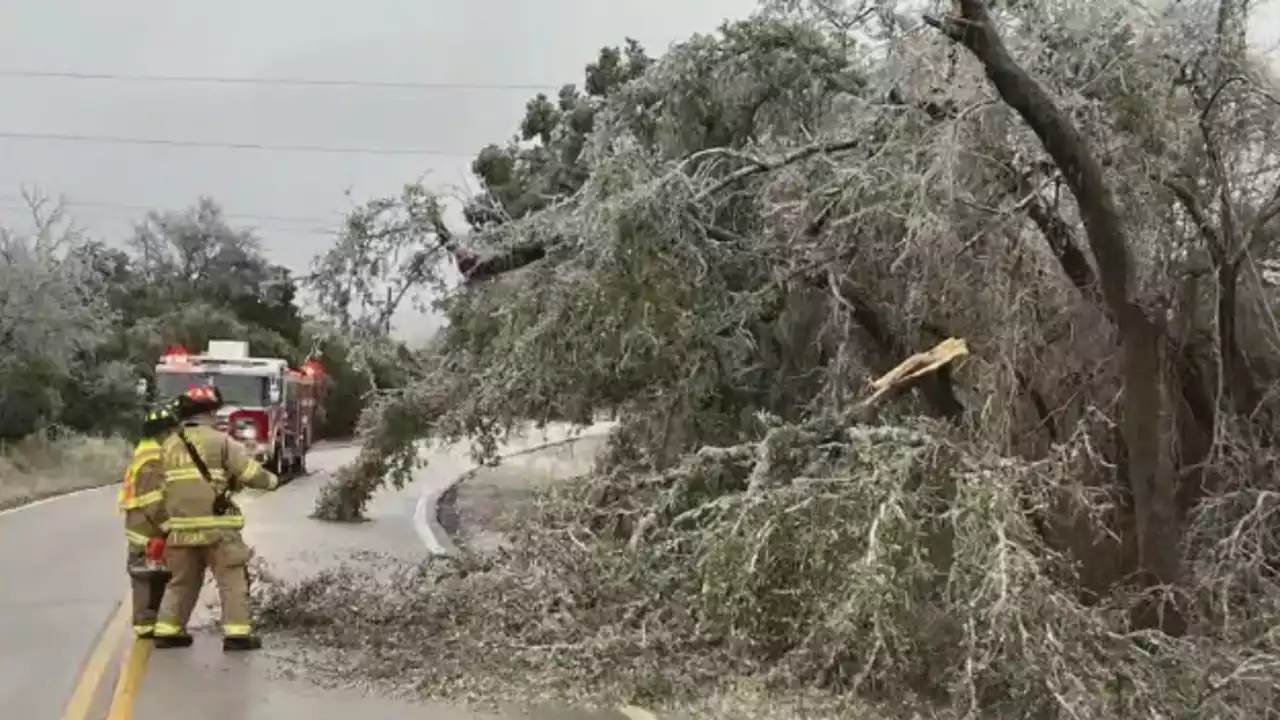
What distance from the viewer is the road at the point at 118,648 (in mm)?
7516

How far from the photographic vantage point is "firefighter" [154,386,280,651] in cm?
904

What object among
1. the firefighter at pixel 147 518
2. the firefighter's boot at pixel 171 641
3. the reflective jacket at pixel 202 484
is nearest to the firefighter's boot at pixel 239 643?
the firefighter's boot at pixel 171 641

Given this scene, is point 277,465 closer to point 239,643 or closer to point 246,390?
point 246,390

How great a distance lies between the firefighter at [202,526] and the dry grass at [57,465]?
15.7m

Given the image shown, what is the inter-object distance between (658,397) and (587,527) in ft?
4.21

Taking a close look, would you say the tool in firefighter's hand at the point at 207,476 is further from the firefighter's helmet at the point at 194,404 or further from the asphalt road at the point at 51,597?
the asphalt road at the point at 51,597

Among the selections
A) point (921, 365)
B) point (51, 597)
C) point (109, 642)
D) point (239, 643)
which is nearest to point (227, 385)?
point (51, 597)

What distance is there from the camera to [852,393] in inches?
386

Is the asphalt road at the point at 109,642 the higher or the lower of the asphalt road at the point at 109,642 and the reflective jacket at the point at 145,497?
the lower

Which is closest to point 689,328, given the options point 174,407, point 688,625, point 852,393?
point 852,393

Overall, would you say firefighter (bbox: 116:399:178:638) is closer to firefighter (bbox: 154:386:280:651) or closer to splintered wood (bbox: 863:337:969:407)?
firefighter (bbox: 154:386:280:651)

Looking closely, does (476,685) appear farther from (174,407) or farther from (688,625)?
(174,407)

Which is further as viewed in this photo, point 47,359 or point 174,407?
point 47,359

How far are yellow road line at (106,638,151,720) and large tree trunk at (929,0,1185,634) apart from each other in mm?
5606
